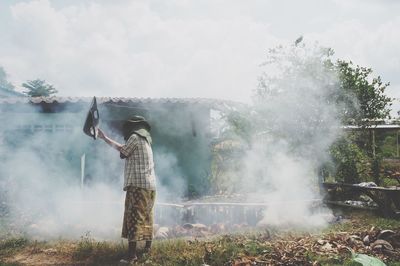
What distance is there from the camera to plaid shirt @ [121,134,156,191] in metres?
4.95

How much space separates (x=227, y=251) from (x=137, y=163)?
186 centimetres

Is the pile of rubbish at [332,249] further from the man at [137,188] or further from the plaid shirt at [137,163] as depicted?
the plaid shirt at [137,163]

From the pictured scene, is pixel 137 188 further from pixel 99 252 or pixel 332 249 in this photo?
pixel 332 249

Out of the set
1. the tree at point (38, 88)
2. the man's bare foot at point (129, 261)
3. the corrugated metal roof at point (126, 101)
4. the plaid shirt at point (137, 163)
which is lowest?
the man's bare foot at point (129, 261)

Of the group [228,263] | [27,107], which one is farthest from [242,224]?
[27,107]

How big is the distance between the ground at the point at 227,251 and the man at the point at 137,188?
1.37 ft

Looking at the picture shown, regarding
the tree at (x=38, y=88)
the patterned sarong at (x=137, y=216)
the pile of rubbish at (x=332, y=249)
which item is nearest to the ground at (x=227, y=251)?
the pile of rubbish at (x=332, y=249)

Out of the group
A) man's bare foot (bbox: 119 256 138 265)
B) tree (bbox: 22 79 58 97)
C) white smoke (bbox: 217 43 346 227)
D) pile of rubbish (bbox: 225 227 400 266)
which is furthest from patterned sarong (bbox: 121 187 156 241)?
tree (bbox: 22 79 58 97)

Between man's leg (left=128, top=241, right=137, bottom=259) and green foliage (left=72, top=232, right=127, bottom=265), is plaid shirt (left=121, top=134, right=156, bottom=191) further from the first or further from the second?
green foliage (left=72, top=232, right=127, bottom=265)

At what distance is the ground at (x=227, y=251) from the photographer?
4.65 metres

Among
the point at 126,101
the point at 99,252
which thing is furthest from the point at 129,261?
the point at 126,101

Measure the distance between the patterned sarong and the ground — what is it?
400 millimetres

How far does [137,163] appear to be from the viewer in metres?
4.98

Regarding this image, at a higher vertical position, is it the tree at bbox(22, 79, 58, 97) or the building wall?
the tree at bbox(22, 79, 58, 97)
